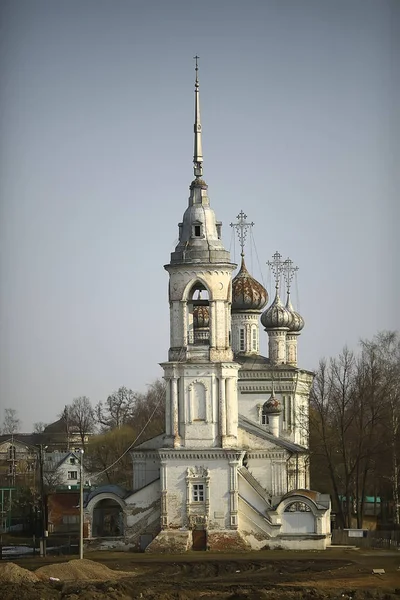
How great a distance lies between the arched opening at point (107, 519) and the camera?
62562 millimetres

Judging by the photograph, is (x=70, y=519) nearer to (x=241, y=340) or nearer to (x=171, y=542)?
(x=241, y=340)

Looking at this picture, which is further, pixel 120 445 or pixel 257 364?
pixel 120 445

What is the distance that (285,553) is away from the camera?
5822cm

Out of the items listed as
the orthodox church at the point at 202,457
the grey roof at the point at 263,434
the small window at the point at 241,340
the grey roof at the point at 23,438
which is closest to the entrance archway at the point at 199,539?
the orthodox church at the point at 202,457

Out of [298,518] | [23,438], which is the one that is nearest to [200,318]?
[298,518]

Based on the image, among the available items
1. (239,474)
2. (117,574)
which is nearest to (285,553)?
(239,474)

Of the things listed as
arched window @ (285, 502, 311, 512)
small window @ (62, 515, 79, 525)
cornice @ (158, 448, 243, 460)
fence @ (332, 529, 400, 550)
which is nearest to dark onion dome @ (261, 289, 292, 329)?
small window @ (62, 515, 79, 525)

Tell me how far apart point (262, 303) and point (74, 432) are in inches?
1731

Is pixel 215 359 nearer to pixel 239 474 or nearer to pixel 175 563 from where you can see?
pixel 239 474

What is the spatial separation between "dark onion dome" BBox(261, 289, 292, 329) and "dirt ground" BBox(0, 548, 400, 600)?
2043cm

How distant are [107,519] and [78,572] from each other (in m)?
22.7

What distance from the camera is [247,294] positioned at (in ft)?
250

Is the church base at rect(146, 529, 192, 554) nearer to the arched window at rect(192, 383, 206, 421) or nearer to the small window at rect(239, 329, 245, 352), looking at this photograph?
the arched window at rect(192, 383, 206, 421)

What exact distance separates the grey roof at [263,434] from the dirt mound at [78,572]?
55.6ft
